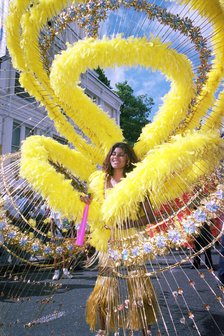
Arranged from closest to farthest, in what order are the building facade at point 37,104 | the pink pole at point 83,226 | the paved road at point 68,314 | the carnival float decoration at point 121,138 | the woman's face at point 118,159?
1. the carnival float decoration at point 121,138
2. the pink pole at point 83,226
3. the woman's face at point 118,159
4. the building facade at point 37,104
5. the paved road at point 68,314

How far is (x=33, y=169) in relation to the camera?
2.16m

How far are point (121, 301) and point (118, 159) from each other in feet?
3.53

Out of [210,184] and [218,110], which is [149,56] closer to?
[218,110]

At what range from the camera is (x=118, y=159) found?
247cm

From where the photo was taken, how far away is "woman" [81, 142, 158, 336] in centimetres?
223

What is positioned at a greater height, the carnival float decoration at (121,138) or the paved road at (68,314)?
the carnival float decoration at (121,138)

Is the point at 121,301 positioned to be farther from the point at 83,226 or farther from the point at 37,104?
the point at 37,104

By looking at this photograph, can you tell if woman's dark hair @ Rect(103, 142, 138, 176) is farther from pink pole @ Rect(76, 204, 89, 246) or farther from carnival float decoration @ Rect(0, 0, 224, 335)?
pink pole @ Rect(76, 204, 89, 246)

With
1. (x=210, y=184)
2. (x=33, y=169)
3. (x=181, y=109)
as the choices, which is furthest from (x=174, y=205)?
(x=33, y=169)

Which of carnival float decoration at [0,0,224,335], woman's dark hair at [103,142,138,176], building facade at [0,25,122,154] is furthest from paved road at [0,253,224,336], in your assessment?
building facade at [0,25,122,154]

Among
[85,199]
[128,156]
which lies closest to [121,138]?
[128,156]

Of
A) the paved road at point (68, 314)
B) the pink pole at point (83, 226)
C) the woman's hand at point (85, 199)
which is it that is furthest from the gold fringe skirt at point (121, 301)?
the woman's hand at point (85, 199)

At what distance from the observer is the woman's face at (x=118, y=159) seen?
97.0 inches

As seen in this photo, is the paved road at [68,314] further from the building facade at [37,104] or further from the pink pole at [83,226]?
the building facade at [37,104]
